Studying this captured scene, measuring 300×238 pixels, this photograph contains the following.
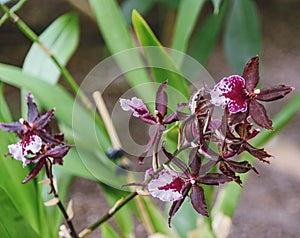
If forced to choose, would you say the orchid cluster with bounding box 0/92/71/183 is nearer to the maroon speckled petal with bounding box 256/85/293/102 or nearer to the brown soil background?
the maroon speckled petal with bounding box 256/85/293/102

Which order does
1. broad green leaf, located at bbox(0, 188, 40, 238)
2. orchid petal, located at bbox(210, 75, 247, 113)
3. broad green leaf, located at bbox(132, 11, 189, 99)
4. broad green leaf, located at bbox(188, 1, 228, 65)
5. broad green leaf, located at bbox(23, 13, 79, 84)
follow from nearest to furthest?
orchid petal, located at bbox(210, 75, 247, 113), broad green leaf, located at bbox(0, 188, 40, 238), broad green leaf, located at bbox(132, 11, 189, 99), broad green leaf, located at bbox(23, 13, 79, 84), broad green leaf, located at bbox(188, 1, 228, 65)

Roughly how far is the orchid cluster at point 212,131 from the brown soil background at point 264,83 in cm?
66

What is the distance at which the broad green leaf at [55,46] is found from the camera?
0.74 m

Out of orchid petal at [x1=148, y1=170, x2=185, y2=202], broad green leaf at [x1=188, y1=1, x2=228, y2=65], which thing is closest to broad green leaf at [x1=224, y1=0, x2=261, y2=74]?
broad green leaf at [x1=188, y1=1, x2=228, y2=65]

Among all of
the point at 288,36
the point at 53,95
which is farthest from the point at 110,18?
the point at 288,36

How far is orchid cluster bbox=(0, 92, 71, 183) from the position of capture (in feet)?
1.40

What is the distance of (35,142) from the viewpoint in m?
0.43

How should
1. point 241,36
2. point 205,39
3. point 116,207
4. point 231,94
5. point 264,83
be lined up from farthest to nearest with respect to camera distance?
1. point 264,83
2. point 205,39
3. point 241,36
4. point 116,207
5. point 231,94

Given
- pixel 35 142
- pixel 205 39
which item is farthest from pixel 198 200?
pixel 205 39

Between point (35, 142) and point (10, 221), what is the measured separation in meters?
0.11

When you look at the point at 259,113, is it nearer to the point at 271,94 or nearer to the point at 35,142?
the point at 271,94

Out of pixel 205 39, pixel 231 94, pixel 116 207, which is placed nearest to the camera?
pixel 231 94

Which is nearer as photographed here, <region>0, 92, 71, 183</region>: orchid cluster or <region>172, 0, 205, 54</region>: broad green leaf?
<region>0, 92, 71, 183</region>: orchid cluster

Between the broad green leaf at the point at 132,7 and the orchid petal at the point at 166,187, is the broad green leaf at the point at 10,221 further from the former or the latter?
the broad green leaf at the point at 132,7
